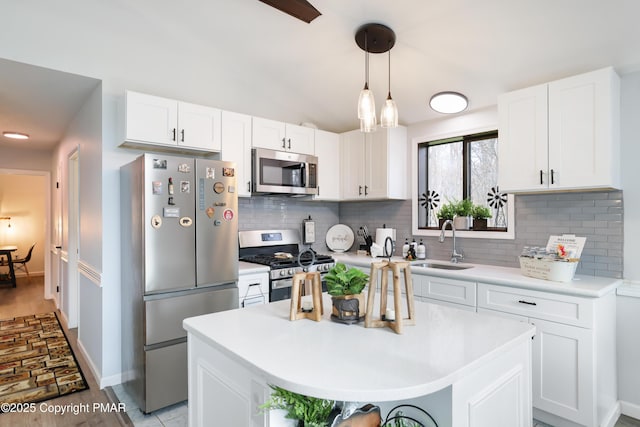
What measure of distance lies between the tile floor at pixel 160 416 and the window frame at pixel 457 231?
2.61 metres

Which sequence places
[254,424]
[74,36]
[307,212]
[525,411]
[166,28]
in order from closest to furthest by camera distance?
[254,424] < [525,411] < [74,36] < [166,28] < [307,212]

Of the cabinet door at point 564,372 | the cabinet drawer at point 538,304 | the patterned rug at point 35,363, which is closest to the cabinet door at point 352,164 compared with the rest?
the cabinet drawer at point 538,304

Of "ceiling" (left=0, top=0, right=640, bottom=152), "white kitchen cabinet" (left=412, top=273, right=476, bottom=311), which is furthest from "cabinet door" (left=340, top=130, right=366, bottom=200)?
"white kitchen cabinet" (left=412, top=273, right=476, bottom=311)

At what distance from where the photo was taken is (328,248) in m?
4.39

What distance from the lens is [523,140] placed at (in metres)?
2.71

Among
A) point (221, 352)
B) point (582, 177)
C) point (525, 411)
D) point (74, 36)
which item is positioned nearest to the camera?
point (221, 352)

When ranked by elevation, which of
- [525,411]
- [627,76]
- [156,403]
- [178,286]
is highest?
[627,76]

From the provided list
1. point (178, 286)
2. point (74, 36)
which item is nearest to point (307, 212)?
point (178, 286)

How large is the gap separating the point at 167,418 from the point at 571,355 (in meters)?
2.60

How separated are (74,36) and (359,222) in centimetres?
317

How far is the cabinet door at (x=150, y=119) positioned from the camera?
8.86 feet

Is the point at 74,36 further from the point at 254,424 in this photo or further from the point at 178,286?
the point at 254,424

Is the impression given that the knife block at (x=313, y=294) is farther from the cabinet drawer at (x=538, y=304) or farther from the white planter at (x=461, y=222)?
the white planter at (x=461, y=222)

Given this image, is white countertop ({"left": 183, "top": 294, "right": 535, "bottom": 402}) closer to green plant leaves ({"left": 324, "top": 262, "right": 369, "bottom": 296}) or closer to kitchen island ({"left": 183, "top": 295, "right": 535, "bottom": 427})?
kitchen island ({"left": 183, "top": 295, "right": 535, "bottom": 427})
